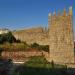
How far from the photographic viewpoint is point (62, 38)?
20672 millimetres

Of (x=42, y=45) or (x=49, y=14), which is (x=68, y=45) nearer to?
(x=49, y=14)

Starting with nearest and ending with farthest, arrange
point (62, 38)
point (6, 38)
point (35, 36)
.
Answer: point (62, 38) < point (35, 36) < point (6, 38)

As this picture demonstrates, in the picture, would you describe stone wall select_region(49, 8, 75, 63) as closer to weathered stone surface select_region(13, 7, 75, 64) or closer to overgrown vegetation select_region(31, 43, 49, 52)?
weathered stone surface select_region(13, 7, 75, 64)

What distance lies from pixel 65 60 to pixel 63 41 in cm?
145

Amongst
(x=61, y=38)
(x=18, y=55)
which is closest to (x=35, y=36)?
(x=18, y=55)

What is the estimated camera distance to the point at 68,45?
20.6m

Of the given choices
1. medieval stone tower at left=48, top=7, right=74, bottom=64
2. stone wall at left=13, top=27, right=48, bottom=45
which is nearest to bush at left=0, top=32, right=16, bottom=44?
stone wall at left=13, top=27, right=48, bottom=45

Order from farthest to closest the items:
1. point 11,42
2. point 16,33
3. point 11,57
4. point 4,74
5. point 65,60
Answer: point 16,33 < point 11,42 < point 11,57 < point 65,60 < point 4,74

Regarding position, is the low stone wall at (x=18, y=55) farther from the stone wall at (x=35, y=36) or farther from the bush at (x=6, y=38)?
the bush at (x=6, y=38)

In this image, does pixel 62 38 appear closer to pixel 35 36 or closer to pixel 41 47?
pixel 41 47

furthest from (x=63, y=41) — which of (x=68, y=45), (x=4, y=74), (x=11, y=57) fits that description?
(x=4, y=74)

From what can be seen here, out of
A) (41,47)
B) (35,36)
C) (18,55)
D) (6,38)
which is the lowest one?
(18,55)

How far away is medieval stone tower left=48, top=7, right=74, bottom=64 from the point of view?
20.5 meters

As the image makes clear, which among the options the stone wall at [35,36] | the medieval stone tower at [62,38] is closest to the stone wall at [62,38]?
the medieval stone tower at [62,38]
